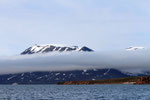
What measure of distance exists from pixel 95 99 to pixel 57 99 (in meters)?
13.2

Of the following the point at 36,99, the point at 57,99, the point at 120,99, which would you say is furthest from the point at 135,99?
the point at 36,99

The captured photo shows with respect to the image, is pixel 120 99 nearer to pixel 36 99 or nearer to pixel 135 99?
pixel 135 99

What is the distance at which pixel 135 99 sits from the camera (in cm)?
10500

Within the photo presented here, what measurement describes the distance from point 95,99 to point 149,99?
18081mm

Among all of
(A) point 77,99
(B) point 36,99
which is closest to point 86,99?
(A) point 77,99

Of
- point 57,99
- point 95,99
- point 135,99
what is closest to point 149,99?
point 135,99

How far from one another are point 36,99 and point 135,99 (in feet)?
109

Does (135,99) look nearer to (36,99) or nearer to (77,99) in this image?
(77,99)

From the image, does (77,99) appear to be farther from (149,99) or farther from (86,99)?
(149,99)

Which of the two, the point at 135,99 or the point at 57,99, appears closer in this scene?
the point at 135,99

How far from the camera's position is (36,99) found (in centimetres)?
11319

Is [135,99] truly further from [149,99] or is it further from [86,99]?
[86,99]

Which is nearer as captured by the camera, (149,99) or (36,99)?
(149,99)

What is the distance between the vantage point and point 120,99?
4166 inches
